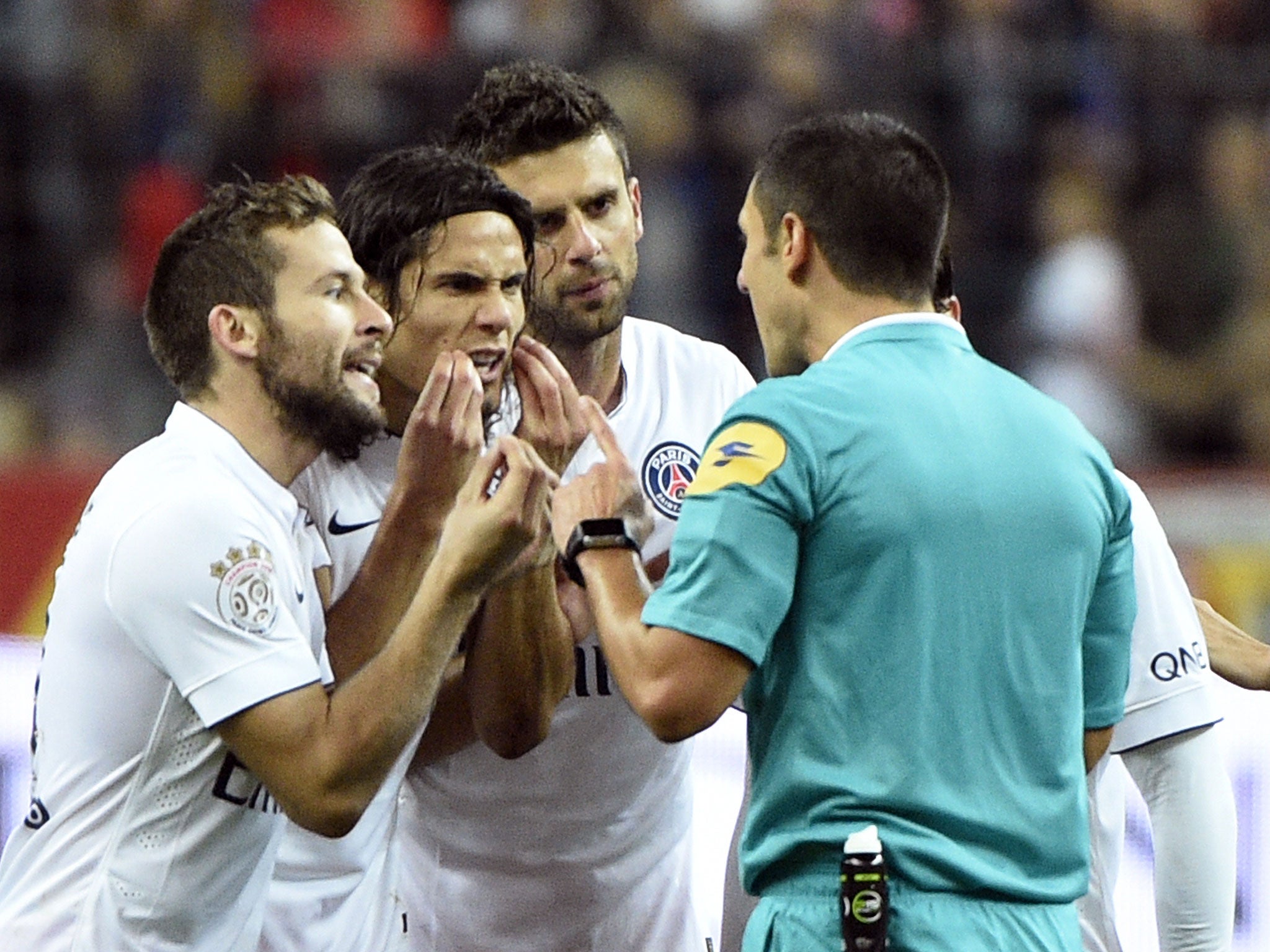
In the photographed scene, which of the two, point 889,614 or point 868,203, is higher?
point 868,203

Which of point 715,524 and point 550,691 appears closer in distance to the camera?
point 715,524

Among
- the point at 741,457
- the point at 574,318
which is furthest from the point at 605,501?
the point at 574,318

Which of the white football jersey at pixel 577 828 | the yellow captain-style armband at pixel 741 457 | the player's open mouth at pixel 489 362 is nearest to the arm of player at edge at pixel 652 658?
the yellow captain-style armband at pixel 741 457

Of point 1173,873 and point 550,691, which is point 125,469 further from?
point 1173,873

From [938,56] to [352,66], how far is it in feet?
8.83

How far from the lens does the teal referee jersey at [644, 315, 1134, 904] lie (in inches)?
120

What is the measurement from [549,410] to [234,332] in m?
0.60

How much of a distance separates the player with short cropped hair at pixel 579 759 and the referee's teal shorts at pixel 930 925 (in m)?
1.10

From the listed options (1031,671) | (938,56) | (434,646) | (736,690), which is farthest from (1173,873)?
(938,56)

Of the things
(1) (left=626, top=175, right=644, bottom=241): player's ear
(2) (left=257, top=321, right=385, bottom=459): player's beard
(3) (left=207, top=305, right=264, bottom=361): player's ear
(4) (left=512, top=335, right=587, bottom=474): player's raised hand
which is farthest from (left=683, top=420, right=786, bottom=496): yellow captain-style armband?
(1) (left=626, top=175, right=644, bottom=241): player's ear

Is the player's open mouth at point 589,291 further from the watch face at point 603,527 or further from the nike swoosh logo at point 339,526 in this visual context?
the watch face at point 603,527

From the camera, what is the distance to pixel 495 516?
3457mm

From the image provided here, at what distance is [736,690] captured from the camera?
10.0 ft

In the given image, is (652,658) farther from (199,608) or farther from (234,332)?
(234,332)
